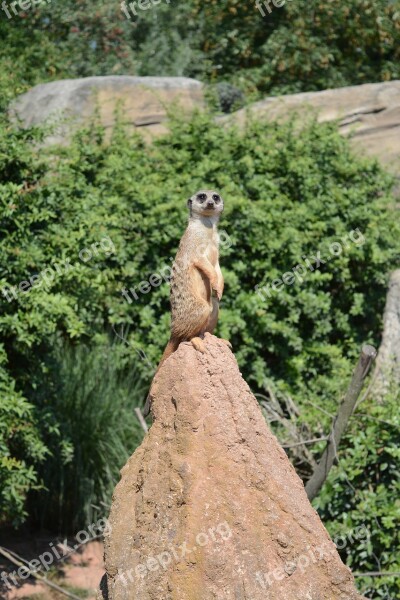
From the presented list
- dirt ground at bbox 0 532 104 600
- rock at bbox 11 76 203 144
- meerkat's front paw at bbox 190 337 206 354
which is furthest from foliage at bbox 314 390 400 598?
rock at bbox 11 76 203 144

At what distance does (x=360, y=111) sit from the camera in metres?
12.6

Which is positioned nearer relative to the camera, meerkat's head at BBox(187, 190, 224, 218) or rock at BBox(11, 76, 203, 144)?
meerkat's head at BBox(187, 190, 224, 218)

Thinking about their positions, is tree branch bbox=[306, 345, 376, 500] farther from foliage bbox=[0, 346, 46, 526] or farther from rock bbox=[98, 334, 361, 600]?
foliage bbox=[0, 346, 46, 526]

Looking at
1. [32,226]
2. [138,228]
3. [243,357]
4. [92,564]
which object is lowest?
[92,564]

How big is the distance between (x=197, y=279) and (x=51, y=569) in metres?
4.47

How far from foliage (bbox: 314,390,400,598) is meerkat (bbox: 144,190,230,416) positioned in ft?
8.79

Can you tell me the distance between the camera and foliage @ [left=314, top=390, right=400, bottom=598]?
673 centimetres

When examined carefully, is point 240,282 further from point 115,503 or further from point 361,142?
point 115,503

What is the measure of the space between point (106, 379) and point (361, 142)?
5.36 metres

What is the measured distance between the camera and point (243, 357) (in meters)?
9.24

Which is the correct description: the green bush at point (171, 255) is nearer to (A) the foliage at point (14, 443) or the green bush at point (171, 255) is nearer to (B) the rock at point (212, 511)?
(A) the foliage at point (14, 443)

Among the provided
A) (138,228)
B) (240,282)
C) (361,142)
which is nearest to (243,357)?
(240,282)

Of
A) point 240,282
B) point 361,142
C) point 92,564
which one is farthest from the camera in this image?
point 361,142

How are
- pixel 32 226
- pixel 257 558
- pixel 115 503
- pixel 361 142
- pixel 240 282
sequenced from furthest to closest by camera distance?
pixel 361 142, pixel 240 282, pixel 32 226, pixel 115 503, pixel 257 558
